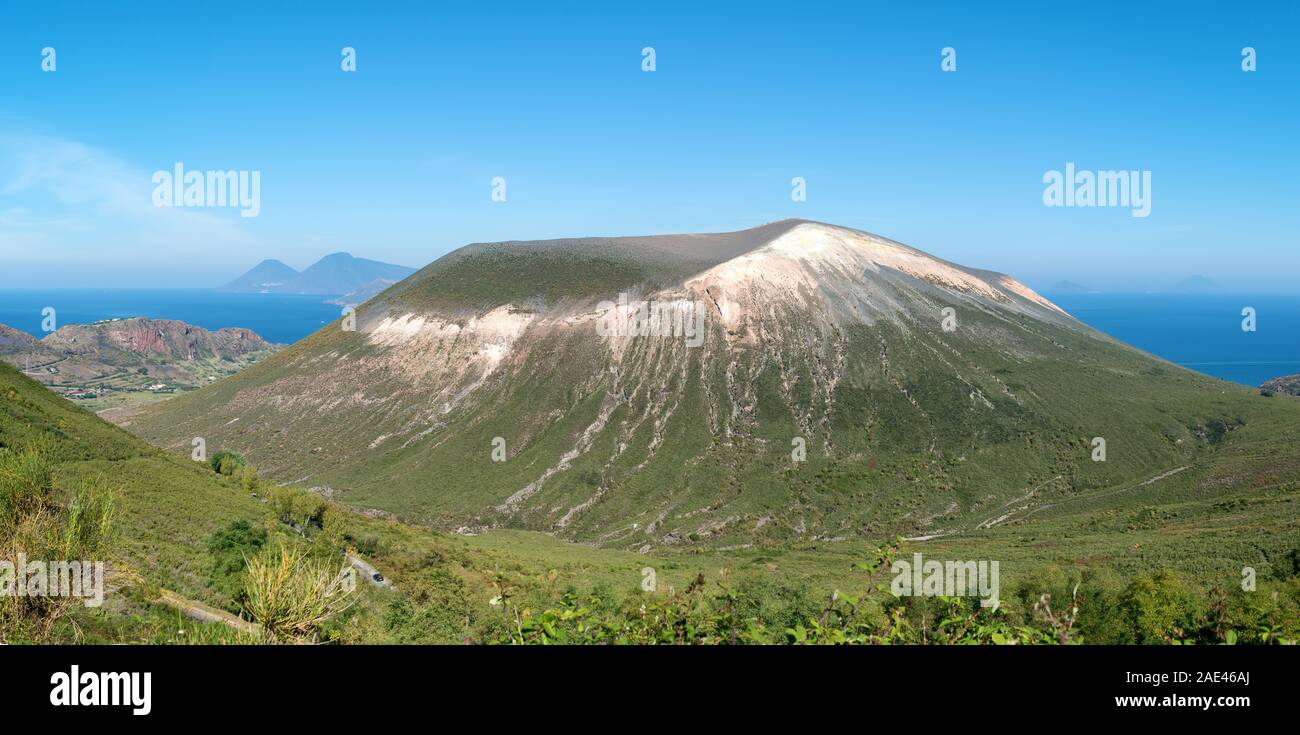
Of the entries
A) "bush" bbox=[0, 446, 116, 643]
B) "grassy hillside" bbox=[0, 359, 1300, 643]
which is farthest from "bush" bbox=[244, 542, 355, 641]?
"bush" bbox=[0, 446, 116, 643]

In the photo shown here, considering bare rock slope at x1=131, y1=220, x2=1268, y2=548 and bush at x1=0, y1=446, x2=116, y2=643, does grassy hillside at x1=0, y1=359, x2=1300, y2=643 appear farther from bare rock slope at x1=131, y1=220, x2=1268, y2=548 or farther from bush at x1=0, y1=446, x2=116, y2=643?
bare rock slope at x1=131, y1=220, x2=1268, y2=548

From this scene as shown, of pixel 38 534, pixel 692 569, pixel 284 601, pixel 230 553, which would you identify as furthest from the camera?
pixel 692 569

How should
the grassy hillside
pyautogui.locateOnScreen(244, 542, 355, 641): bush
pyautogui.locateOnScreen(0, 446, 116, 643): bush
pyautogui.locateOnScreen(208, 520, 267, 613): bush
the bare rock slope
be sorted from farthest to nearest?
the bare rock slope → pyautogui.locateOnScreen(208, 520, 267, 613): bush → the grassy hillside → pyautogui.locateOnScreen(0, 446, 116, 643): bush → pyautogui.locateOnScreen(244, 542, 355, 641): bush

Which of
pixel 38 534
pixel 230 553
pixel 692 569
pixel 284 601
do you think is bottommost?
pixel 692 569

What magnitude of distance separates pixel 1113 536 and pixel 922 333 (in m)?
52.7

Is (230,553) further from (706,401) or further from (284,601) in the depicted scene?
(706,401)

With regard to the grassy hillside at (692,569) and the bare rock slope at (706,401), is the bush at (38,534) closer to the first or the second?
the grassy hillside at (692,569)

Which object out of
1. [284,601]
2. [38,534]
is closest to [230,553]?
[38,534]

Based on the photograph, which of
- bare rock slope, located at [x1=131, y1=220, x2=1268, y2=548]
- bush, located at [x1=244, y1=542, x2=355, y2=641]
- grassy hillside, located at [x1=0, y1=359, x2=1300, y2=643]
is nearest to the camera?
bush, located at [x1=244, y1=542, x2=355, y2=641]

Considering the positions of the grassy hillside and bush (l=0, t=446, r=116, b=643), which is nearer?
bush (l=0, t=446, r=116, b=643)

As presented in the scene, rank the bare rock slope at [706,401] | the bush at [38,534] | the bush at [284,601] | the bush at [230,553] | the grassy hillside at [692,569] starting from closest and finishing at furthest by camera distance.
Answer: the bush at [284,601] < the bush at [38,534] < the grassy hillside at [692,569] < the bush at [230,553] < the bare rock slope at [706,401]

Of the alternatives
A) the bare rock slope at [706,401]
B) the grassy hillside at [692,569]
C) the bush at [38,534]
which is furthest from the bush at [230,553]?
the bare rock slope at [706,401]

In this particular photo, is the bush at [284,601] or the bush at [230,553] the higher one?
the bush at [284,601]
